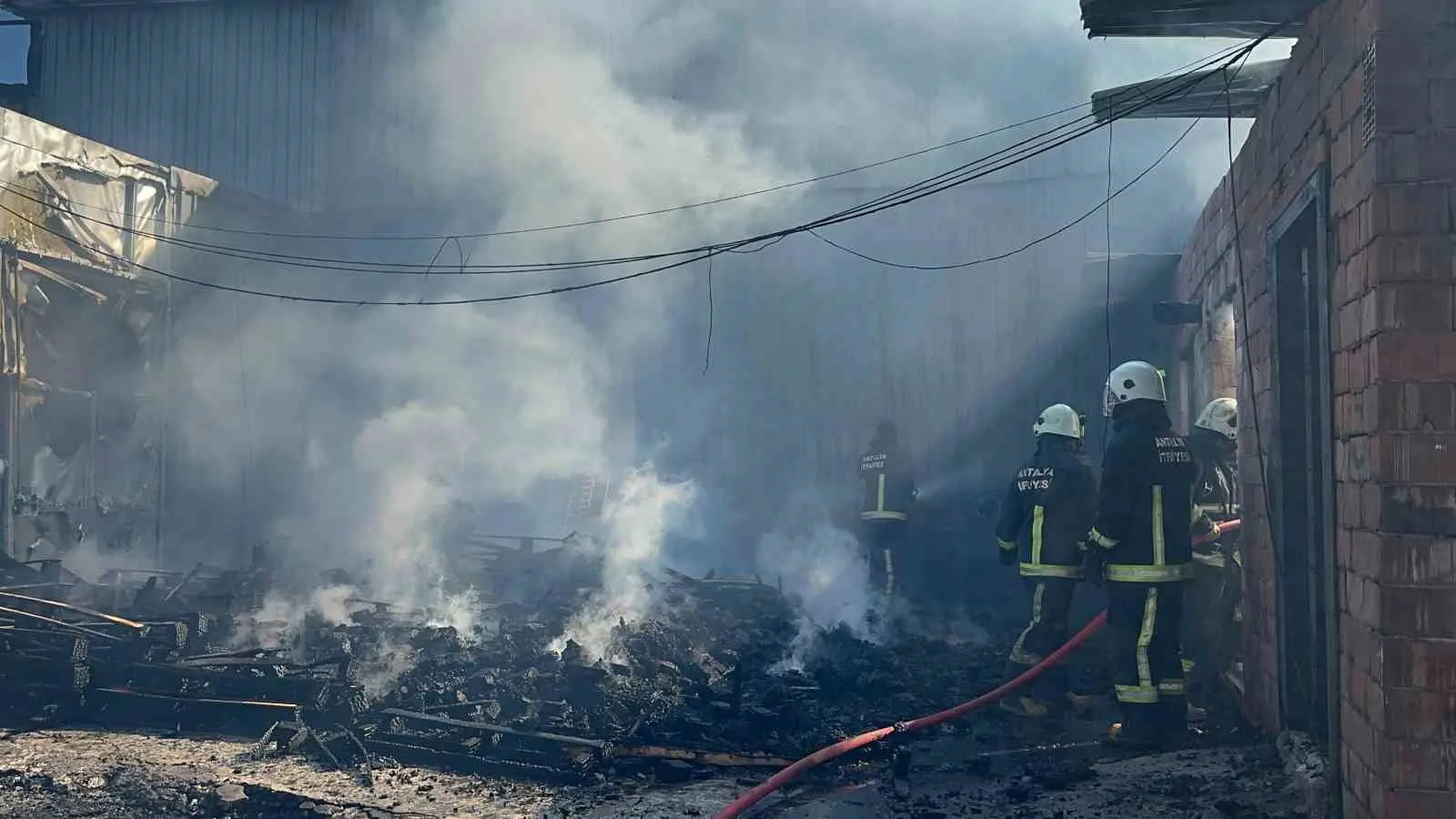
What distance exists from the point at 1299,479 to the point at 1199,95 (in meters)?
2.56

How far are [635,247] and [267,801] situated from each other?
10.9m

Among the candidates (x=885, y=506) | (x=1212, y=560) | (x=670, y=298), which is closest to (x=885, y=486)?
(x=885, y=506)

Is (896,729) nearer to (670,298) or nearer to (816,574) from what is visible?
(816,574)

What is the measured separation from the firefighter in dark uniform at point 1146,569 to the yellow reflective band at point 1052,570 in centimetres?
81

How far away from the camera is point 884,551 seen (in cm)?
1159

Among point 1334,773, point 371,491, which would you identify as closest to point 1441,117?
point 1334,773

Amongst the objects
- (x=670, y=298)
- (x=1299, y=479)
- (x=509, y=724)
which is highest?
(x=670, y=298)

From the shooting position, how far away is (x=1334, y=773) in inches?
165

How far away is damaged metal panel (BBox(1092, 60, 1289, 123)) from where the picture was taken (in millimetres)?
5918

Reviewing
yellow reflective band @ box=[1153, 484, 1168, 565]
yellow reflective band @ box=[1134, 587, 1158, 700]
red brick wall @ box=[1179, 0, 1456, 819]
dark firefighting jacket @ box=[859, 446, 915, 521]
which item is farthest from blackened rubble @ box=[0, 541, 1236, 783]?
red brick wall @ box=[1179, 0, 1456, 819]

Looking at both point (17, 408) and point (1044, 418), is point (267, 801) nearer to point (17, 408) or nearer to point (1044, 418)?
point (1044, 418)

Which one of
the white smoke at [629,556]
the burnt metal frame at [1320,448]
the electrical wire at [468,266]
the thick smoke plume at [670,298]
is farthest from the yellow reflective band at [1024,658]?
the electrical wire at [468,266]

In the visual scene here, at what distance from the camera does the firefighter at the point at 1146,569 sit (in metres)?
5.92

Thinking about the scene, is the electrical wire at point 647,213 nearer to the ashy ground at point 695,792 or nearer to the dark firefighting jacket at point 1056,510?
the dark firefighting jacket at point 1056,510
